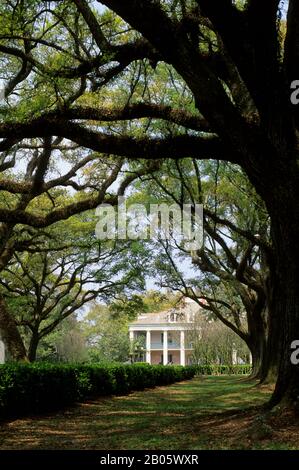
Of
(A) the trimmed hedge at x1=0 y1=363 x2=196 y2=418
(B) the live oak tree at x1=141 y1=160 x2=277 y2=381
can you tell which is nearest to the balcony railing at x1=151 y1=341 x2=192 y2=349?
(B) the live oak tree at x1=141 y1=160 x2=277 y2=381

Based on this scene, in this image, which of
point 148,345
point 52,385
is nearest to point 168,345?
point 148,345

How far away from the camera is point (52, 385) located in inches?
455

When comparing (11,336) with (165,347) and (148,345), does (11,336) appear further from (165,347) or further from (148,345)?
(148,345)

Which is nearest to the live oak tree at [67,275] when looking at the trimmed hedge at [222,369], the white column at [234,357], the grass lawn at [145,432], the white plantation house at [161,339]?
the grass lawn at [145,432]

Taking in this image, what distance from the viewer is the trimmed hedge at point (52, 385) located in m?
9.78

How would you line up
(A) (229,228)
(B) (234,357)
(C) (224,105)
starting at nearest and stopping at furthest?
1. (C) (224,105)
2. (A) (229,228)
3. (B) (234,357)

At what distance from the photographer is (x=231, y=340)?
46.0 m

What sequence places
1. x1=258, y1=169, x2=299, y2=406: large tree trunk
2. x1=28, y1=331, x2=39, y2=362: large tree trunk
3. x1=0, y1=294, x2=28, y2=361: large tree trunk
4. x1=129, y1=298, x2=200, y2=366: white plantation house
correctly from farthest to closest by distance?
x1=129, y1=298, x2=200, y2=366: white plantation house, x1=28, y1=331, x2=39, y2=362: large tree trunk, x1=0, y1=294, x2=28, y2=361: large tree trunk, x1=258, y1=169, x2=299, y2=406: large tree trunk

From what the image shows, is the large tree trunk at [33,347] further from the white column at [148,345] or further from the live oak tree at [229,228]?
the white column at [148,345]

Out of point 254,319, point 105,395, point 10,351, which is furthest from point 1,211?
point 254,319

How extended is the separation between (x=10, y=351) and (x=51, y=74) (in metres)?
9.05

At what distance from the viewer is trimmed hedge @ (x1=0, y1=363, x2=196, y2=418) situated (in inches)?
385

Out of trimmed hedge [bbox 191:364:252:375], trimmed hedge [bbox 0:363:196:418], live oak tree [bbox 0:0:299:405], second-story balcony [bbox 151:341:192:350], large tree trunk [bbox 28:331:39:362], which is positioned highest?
live oak tree [bbox 0:0:299:405]

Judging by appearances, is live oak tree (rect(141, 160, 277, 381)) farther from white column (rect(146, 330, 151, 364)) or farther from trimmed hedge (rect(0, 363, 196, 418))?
white column (rect(146, 330, 151, 364))
